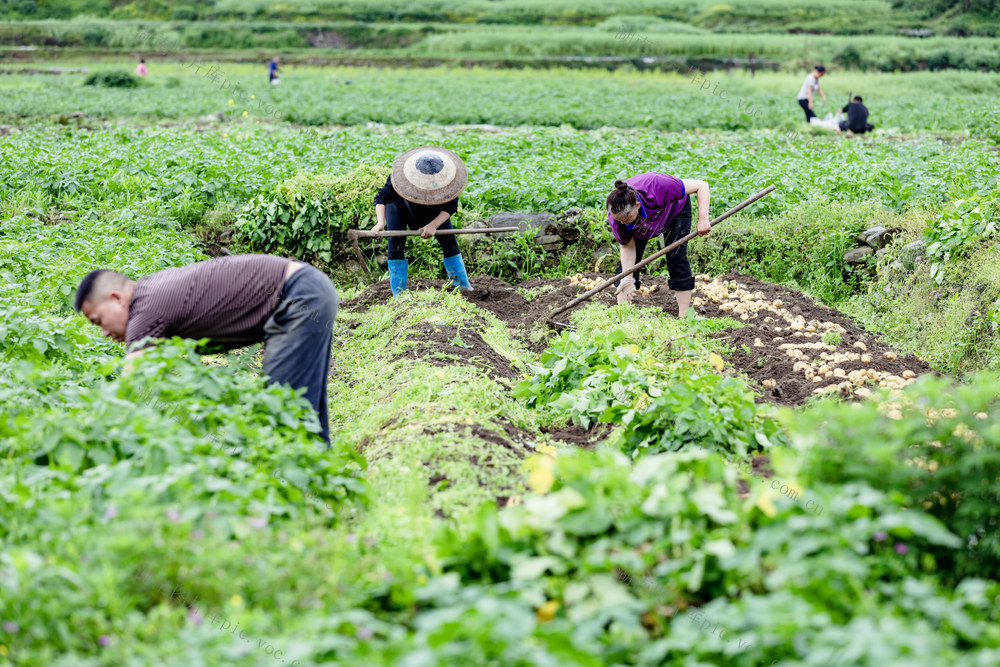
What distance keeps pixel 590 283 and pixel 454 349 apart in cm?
258

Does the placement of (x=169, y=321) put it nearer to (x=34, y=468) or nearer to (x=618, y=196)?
(x=34, y=468)

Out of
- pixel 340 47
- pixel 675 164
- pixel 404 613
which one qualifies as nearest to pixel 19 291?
pixel 404 613

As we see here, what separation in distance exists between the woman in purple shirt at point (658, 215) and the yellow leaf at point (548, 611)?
4.31 meters

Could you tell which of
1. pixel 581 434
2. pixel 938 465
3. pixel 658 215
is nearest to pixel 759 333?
pixel 658 215

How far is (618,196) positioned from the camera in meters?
6.40

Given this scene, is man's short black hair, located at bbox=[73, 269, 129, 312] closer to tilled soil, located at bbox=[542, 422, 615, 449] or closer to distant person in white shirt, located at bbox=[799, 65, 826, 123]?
tilled soil, located at bbox=[542, 422, 615, 449]

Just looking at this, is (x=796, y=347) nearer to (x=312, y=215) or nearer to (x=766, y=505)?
(x=766, y=505)

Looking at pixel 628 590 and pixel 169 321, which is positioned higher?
pixel 169 321

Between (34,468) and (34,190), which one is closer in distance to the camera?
(34,468)

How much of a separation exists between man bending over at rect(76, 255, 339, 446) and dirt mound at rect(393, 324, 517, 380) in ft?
5.06

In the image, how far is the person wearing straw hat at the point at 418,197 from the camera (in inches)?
295

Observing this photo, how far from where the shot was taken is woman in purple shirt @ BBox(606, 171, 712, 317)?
6484 millimetres

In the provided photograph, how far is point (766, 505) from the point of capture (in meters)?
2.65

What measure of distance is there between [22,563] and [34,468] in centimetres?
87
